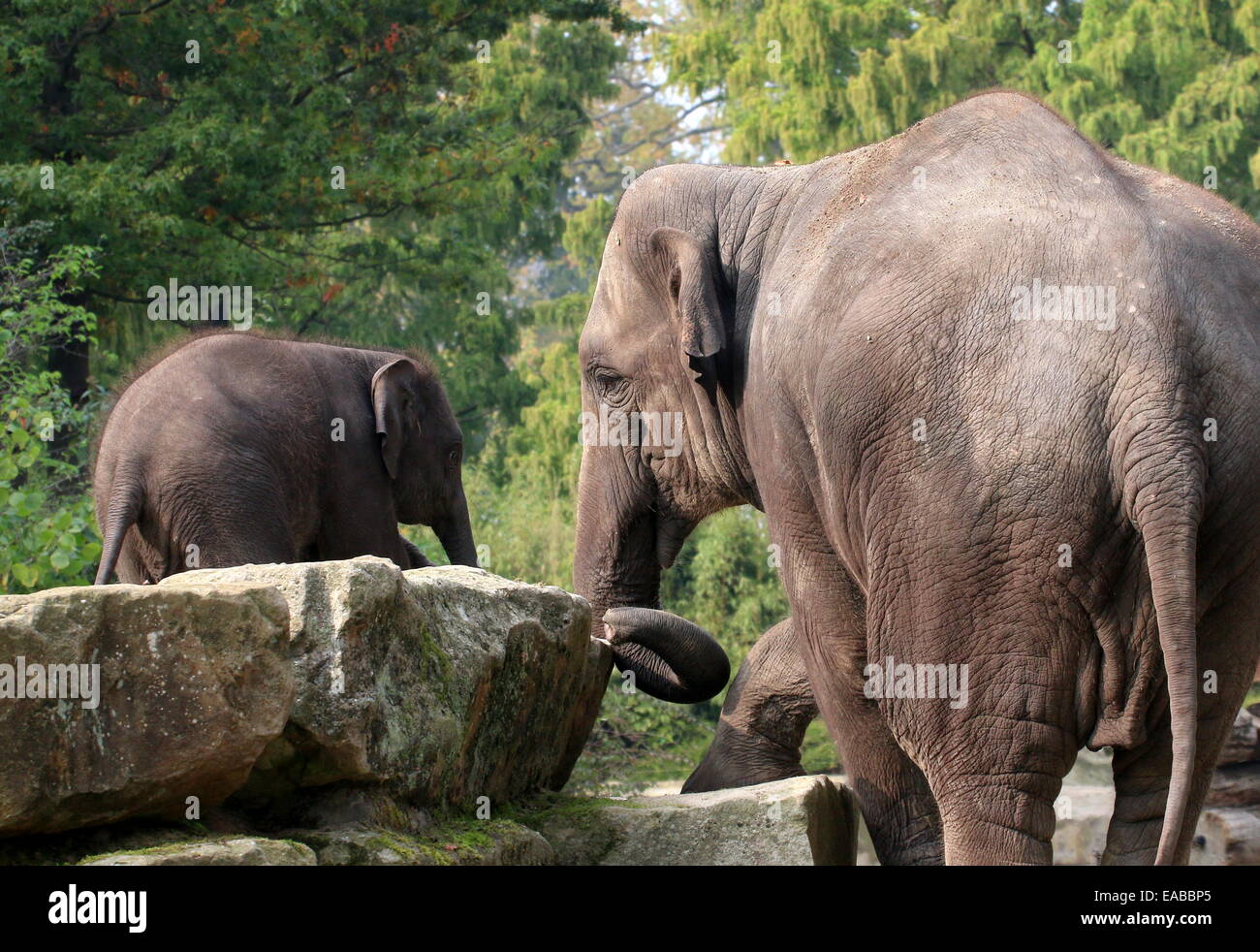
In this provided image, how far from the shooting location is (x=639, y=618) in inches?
226

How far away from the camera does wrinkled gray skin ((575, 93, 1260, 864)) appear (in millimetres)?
3662

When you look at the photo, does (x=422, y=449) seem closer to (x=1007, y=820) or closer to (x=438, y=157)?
(x=1007, y=820)

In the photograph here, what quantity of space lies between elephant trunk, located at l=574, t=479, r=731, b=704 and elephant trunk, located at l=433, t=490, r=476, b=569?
2129 millimetres

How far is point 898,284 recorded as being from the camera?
13.4ft

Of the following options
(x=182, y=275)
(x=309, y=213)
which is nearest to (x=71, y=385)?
(x=182, y=275)

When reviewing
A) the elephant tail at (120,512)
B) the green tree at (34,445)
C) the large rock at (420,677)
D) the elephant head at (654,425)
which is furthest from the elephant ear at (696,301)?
the green tree at (34,445)

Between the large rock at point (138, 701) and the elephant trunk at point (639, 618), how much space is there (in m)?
2.22

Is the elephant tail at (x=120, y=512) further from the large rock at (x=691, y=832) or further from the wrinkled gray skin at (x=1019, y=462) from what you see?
the wrinkled gray skin at (x=1019, y=462)

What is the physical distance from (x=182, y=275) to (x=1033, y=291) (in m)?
10.2

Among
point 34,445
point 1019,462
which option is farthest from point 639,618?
point 34,445

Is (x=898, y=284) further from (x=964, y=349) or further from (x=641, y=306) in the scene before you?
(x=641, y=306)

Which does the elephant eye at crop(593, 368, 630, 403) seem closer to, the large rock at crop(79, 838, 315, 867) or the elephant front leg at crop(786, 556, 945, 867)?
the elephant front leg at crop(786, 556, 945, 867)

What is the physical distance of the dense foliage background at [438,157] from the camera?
40.1 feet

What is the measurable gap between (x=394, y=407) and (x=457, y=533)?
0.87 meters
